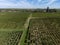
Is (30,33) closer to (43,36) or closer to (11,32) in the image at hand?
(43,36)

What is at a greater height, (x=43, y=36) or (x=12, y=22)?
(x=43, y=36)

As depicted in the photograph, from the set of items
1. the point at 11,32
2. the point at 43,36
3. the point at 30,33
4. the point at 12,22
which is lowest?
the point at 12,22

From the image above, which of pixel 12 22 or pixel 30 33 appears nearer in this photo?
pixel 30 33

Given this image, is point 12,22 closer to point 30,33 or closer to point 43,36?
point 30,33

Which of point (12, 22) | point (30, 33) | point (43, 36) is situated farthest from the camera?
point (12, 22)

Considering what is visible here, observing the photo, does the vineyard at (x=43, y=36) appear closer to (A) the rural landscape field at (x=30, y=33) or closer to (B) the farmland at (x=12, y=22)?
(A) the rural landscape field at (x=30, y=33)

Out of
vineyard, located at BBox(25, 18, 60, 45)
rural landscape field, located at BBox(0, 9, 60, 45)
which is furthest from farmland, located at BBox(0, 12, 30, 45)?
vineyard, located at BBox(25, 18, 60, 45)

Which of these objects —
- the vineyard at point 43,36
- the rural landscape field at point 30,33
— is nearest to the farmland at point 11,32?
the rural landscape field at point 30,33

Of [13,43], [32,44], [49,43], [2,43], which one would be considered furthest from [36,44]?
[2,43]

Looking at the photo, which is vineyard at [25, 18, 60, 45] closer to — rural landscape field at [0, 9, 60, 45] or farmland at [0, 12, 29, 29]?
rural landscape field at [0, 9, 60, 45]

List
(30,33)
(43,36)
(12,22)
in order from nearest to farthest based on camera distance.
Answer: (43,36) < (30,33) < (12,22)

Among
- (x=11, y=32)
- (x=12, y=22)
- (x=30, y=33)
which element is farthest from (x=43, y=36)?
(x=12, y=22)

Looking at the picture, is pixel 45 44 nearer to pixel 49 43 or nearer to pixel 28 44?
pixel 49 43
